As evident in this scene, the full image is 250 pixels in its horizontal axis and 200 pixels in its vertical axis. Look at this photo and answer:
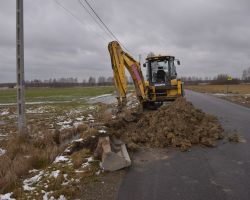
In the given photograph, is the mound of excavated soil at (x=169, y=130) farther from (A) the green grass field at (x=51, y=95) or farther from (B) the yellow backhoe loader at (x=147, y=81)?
(A) the green grass field at (x=51, y=95)

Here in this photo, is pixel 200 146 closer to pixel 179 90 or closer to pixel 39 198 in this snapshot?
pixel 39 198

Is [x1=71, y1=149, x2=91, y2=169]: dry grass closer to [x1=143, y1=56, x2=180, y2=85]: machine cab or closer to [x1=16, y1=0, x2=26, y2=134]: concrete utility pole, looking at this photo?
[x1=16, y1=0, x2=26, y2=134]: concrete utility pole

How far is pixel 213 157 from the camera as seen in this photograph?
696 centimetres

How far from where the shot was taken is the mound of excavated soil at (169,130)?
829 centimetres

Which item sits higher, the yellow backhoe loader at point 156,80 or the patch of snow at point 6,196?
the yellow backhoe loader at point 156,80

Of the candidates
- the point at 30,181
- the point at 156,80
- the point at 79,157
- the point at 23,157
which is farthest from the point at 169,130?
the point at 156,80

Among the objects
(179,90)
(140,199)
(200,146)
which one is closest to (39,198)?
(140,199)

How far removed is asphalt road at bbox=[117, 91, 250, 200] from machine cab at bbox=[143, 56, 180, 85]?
937cm

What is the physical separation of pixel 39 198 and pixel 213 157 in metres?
4.50

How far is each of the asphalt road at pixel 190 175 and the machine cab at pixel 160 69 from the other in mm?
9375

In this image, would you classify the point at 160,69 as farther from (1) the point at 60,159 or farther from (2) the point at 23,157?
(2) the point at 23,157

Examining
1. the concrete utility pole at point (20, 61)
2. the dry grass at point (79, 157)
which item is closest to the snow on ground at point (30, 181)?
the dry grass at point (79, 157)

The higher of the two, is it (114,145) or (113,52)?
(113,52)

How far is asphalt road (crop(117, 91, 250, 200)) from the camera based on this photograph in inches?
185
